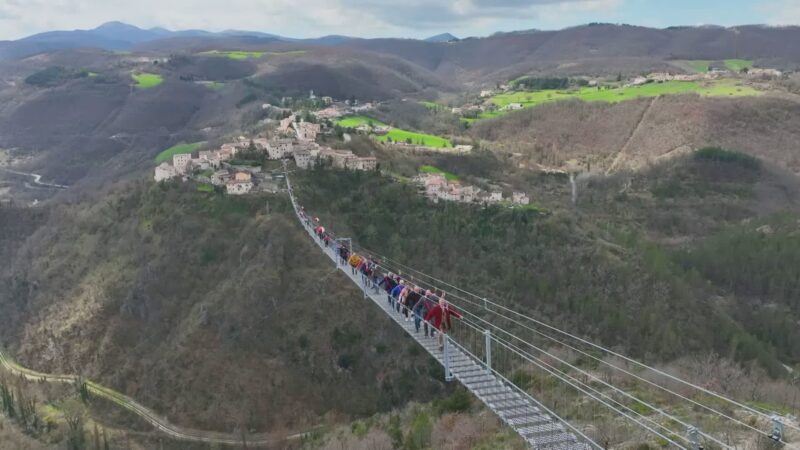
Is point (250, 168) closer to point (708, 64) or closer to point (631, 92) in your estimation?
point (631, 92)

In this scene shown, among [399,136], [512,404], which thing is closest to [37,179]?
[399,136]

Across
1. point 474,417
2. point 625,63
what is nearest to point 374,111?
point 474,417

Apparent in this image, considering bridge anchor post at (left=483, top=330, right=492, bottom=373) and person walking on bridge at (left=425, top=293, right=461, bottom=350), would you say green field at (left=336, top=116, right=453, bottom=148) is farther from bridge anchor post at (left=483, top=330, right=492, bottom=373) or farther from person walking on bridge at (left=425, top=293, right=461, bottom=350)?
bridge anchor post at (left=483, top=330, right=492, bottom=373)

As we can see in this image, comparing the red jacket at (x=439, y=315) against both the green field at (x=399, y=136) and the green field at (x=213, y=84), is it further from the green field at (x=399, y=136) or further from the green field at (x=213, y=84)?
the green field at (x=213, y=84)

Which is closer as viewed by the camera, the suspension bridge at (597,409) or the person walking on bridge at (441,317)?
the suspension bridge at (597,409)

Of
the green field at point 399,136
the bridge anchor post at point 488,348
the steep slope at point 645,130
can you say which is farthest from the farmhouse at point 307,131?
the bridge anchor post at point 488,348

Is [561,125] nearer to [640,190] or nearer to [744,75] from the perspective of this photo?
[640,190]
